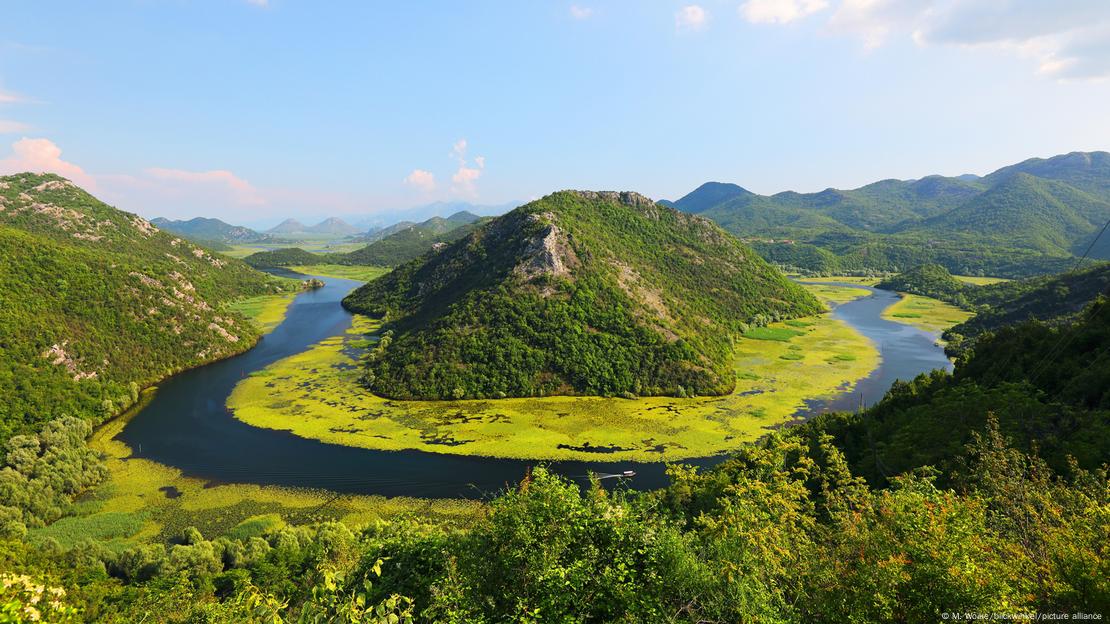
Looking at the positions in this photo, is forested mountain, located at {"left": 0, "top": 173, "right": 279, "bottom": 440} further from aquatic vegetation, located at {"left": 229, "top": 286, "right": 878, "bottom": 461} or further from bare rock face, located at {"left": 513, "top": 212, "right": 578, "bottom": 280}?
bare rock face, located at {"left": 513, "top": 212, "right": 578, "bottom": 280}

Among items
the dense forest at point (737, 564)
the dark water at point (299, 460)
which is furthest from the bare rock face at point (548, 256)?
the dense forest at point (737, 564)

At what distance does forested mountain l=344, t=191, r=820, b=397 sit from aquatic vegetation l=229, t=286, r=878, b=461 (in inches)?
234

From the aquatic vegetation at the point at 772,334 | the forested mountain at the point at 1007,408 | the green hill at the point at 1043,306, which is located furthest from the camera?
the aquatic vegetation at the point at 772,334

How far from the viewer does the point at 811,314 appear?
636ft

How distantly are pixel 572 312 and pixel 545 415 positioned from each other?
36945 millimetres

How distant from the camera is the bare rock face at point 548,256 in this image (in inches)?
5315

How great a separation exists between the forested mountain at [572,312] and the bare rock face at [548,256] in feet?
1.34

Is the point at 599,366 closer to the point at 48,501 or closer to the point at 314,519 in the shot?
the point at 314,519

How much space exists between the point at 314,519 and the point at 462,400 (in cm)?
4363

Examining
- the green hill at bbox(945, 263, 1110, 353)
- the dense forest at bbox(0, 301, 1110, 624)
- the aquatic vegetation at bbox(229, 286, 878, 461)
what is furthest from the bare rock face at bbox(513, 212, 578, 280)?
the green hill at bbox(945, 263, 1110, 353)

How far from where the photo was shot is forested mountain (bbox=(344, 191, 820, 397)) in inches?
4257

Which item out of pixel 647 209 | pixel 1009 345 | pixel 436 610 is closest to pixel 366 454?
pixel 436 610

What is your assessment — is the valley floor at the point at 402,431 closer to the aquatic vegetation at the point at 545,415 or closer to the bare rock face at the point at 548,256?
the aquatic vegetation at the point at 545,415

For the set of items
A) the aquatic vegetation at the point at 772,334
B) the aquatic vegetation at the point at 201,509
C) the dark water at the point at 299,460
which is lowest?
the aquatic vegetation at the point at 201,509
